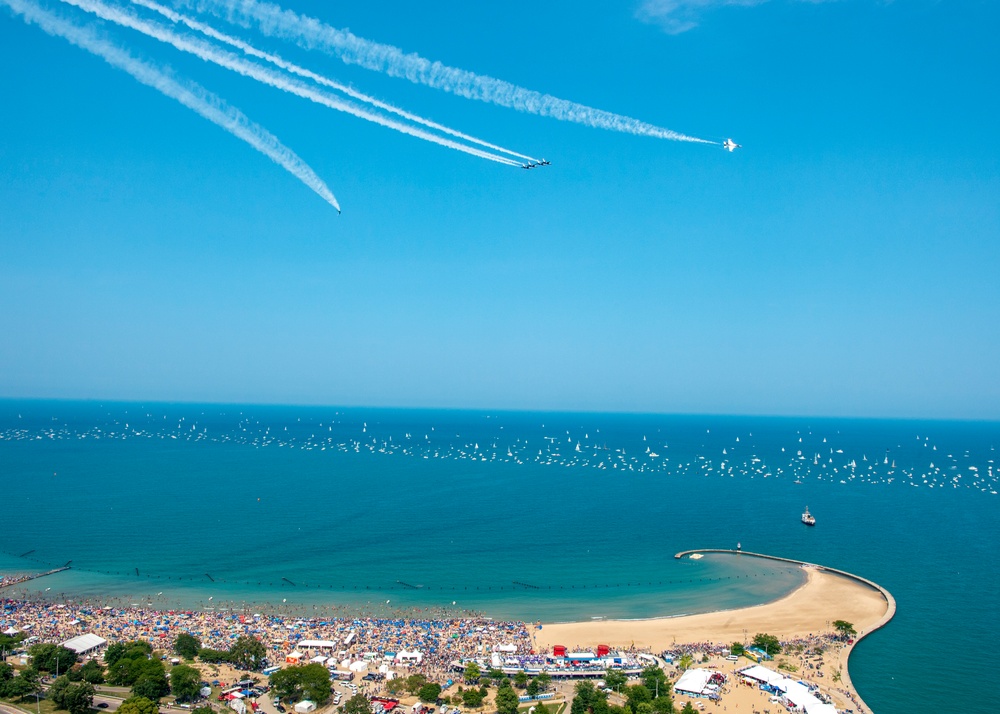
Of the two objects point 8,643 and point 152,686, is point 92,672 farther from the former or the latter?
point 8,643

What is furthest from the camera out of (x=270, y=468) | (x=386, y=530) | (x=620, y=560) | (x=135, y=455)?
(x=135, y=455)

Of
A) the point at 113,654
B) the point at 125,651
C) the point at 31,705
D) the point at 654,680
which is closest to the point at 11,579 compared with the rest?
the point at 113,654

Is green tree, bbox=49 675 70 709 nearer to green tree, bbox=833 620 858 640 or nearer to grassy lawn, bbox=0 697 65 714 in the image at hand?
grassy lawn, bbox=0 697 65 714

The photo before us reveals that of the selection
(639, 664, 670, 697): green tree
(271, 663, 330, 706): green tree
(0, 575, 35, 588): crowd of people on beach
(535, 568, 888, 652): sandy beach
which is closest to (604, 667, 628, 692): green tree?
(639, 664, 670, 697): green tree

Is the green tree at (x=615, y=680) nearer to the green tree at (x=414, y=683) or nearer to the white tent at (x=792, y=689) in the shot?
the white tent at (x=792, y=689)

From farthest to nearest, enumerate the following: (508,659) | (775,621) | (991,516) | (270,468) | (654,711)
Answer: (270,468) < (991,516) < (775,621) < (508,659) < (654,711)

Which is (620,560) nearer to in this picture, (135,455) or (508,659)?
(508,659)

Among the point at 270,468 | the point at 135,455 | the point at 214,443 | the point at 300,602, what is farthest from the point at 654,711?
the point at 214,443
